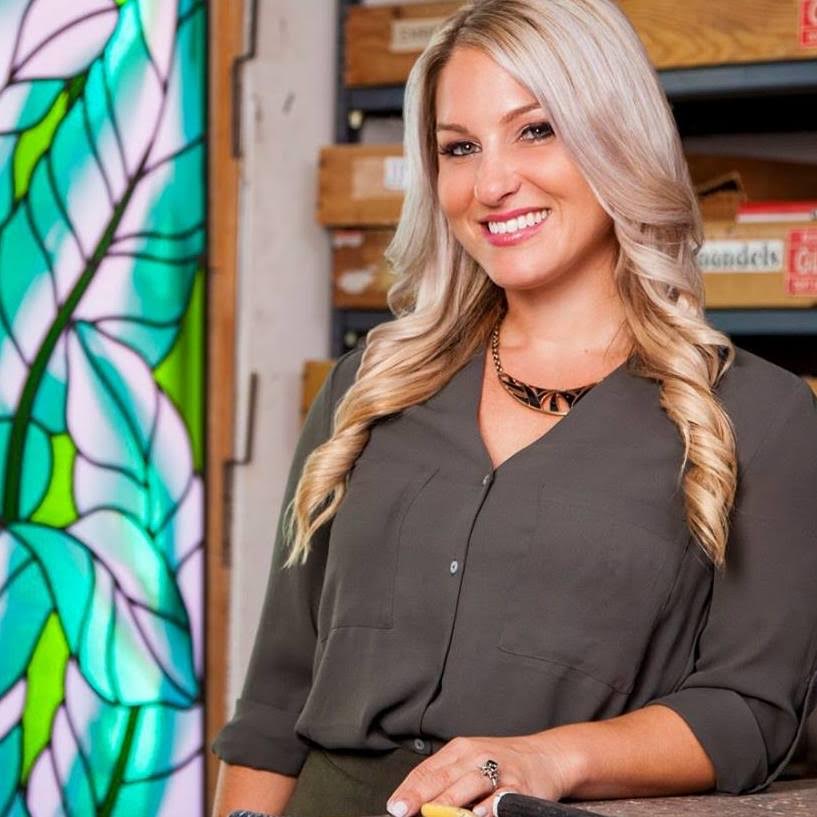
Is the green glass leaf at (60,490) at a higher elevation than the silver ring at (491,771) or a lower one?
higher

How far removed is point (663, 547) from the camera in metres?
1.57

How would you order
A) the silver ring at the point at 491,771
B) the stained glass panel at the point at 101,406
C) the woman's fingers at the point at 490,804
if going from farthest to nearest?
the stained glass panel at the point at 101,406, the silver ring at the point at 491,771, the woman's fingers at the point at 490,804

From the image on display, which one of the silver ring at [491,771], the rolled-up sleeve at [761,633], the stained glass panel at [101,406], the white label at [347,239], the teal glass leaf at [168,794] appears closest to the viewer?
the silver ring at [491,771]

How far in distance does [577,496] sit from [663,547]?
101 mm

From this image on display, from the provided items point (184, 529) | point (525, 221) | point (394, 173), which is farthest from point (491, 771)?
point (394, 173)

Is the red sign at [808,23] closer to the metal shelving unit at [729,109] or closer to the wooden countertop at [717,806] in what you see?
the metal shelving unit at [729,109]

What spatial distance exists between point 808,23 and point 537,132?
103cm

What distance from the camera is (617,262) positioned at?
1.75 m

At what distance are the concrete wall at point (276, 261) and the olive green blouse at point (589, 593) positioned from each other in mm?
1265

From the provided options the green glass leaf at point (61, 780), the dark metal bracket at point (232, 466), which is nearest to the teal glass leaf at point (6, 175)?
the dark metal bracket at point (232, 466)

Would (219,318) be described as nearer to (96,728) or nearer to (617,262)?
(96,728)

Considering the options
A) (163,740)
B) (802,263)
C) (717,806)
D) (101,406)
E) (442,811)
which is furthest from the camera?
(163,740)

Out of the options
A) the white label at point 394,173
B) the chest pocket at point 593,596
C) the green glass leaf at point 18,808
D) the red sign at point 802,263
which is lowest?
the green glass leaf at point 18,808

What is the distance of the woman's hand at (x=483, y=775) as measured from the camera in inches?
52.6
